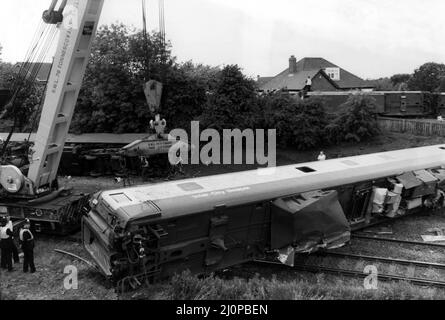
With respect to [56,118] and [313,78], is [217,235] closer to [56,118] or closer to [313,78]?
[56,118]

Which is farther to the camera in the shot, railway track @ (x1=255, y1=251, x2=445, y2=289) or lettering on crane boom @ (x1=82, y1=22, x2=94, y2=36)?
lettering on crane boom @ (x1=82, y1=22, x2=94, y2=36)

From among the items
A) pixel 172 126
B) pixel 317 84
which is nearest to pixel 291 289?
pixel 172 126

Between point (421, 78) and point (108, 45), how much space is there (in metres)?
30.8

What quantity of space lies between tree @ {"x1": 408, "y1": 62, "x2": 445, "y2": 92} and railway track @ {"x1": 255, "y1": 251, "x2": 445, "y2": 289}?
31.9 metres

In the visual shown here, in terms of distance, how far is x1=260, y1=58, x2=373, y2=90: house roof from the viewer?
32156mm

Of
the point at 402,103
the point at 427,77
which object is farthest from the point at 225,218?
the point at 427,77

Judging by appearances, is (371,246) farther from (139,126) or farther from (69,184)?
(139,126)

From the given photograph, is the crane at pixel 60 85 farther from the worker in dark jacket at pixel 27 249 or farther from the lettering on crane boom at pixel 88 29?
the worker in dark jacket at pixel 27 249

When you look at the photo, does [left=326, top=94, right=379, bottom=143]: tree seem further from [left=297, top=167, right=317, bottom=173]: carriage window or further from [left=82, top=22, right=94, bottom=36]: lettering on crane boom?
[left=82, top=22, right=94, bottom=36]: lettering on crane boom

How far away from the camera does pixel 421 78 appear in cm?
4134

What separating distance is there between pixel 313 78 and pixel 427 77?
1562 centimetres

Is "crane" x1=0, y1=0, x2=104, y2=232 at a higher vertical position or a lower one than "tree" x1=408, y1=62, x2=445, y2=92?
lower

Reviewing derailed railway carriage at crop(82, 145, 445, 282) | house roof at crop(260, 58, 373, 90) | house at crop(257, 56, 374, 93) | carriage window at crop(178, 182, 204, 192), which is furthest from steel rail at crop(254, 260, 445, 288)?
house roof at crop(260, 58, 373, 90)

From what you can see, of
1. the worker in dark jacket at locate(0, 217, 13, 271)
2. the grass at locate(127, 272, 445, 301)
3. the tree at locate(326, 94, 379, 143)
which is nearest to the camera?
A: the grass at locate(127, 272, 445, 301)
